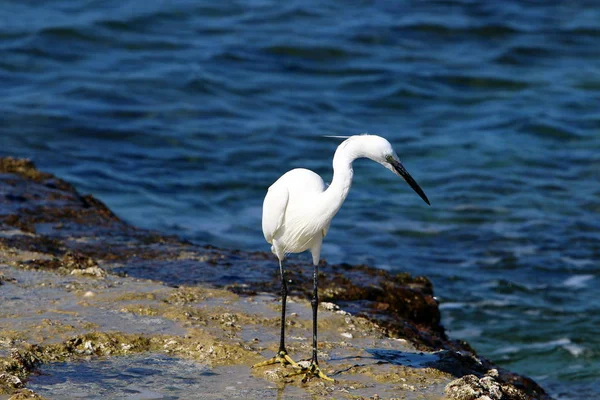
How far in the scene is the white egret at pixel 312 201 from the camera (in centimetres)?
461

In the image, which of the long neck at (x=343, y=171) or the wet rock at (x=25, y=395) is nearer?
the wet rock at (x=25, y=395)

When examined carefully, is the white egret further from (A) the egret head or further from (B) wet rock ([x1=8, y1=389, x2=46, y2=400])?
(B) wet rock ([x1=8, y1=389, x2=46, y2=400])

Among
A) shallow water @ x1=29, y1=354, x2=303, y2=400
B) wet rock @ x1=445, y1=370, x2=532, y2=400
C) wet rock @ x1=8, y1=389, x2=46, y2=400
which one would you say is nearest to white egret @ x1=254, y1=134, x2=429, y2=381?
shallow water @ x1=29, y1=354, x2=303, y2=400

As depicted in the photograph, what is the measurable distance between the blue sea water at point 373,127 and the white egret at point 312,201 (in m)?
3.18

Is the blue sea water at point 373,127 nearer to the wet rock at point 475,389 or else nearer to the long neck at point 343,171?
the wet rock at point 475,389

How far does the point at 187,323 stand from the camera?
5.30 m

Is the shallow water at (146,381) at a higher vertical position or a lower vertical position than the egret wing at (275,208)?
lower

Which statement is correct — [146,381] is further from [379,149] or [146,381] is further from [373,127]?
[373,127]

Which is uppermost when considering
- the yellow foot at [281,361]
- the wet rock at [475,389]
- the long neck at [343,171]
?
the long neck at [343,171]

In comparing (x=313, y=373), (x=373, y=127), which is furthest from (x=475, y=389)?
(x=373, y=127)

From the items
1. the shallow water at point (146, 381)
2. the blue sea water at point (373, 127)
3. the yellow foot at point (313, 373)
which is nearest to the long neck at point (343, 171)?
the yellow foot at point (313, 373)

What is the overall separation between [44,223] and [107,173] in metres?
3.81

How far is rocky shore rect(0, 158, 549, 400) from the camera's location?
4590 mm

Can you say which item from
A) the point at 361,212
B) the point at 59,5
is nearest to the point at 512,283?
the point at 361,212
